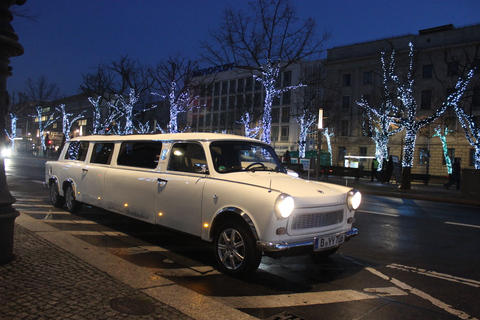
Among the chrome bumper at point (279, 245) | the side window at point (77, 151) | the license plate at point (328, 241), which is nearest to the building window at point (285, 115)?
the side window at point (77, 151)

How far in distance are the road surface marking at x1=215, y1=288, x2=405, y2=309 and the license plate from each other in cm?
54

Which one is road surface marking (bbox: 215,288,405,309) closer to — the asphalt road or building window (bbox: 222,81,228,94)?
the asphalt road

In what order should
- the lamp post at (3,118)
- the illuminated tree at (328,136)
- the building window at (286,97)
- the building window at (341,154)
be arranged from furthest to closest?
1. the building window at (286,97)
2. the building window at (341,154)
3. the illuminated tree at (328,136)
4. the lamp post at (3,118)

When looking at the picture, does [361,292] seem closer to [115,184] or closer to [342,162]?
[115,184]

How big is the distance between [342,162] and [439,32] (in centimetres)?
2021

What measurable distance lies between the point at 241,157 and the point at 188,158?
801 mm

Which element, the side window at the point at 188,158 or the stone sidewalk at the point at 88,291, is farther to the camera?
the side window at the point at 188,158

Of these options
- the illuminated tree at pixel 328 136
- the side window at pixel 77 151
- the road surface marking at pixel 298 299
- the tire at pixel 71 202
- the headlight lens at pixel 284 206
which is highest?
the illuminated tree at pixel 328 136

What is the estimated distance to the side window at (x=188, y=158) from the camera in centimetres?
548

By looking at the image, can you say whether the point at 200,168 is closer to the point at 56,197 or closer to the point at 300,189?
the point at 300,189

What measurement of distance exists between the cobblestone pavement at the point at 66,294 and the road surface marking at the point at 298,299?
2.68ft

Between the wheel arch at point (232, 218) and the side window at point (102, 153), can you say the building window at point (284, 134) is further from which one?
the wheel arch at point (232, 218)

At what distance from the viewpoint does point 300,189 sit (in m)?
4.76

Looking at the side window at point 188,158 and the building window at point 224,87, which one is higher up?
the building window at point 224,87
